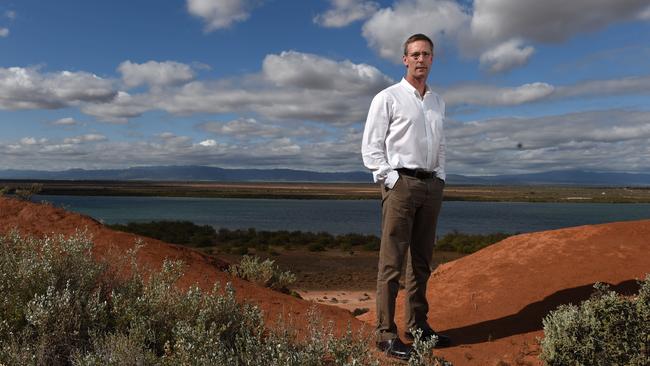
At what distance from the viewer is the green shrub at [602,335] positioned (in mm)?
4125

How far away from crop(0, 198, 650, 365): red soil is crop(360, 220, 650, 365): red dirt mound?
10 millimetres

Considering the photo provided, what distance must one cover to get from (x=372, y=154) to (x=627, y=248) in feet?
16.3

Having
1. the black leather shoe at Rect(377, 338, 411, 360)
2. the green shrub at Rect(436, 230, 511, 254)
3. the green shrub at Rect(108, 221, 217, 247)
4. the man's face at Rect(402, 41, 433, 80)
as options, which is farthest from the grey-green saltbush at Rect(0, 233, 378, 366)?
the green shrub at Rect(108, 221, 217, 247)

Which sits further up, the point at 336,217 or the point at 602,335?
the point at 602,335

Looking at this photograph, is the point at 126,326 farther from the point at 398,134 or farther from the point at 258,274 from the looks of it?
the point at 258,274

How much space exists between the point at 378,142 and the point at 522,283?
356 cm

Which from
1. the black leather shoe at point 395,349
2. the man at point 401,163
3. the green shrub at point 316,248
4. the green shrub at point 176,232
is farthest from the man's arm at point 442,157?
the green shrub at point 176,232

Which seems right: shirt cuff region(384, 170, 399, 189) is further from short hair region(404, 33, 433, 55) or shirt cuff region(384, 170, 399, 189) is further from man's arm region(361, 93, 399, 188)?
short hair region(404, 33, 433, 55)

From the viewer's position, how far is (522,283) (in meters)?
6.61

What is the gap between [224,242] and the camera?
31672mm

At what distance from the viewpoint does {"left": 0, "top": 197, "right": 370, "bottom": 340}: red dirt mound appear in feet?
19.9

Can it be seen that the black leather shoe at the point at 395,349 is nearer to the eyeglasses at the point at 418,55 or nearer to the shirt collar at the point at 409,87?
the shirt collar at the point at 409,87

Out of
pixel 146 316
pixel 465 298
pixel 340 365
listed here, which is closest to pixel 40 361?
pixel 146 316

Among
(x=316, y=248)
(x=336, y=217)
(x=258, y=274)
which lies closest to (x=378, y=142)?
(x=258, y=274)
